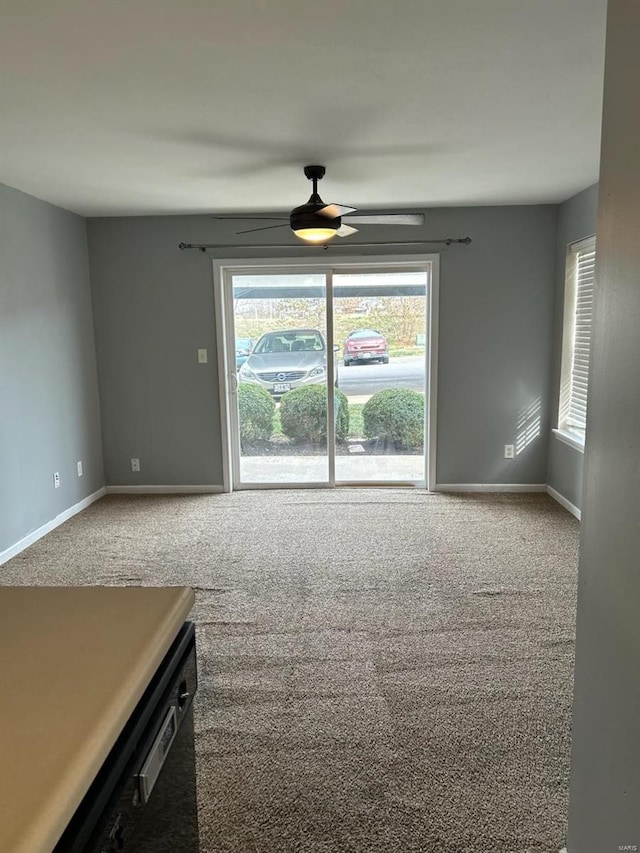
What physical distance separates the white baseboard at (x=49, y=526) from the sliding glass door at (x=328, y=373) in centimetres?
121

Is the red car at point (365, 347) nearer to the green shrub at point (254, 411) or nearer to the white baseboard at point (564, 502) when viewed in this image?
the green shrub at point (254, 411)

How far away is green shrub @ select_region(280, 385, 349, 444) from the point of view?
5055 mm

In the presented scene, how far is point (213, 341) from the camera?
492 cm

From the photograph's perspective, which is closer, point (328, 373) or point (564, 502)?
point (564, 502)

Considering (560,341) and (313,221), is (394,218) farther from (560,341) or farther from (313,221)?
(560,341)

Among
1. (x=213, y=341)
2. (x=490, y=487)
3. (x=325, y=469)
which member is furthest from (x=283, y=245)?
(x=490, y=487)

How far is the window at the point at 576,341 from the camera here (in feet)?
14.0

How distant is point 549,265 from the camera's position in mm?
4660

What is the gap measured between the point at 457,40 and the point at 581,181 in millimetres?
2336

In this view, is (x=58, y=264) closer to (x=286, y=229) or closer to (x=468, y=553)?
(x=286, y=229)

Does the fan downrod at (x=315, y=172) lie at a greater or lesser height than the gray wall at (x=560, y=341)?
greater

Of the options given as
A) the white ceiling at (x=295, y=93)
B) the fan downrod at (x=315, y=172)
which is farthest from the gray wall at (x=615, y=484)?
the fan downrod at (x=315, y=172)

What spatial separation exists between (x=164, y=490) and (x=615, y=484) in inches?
176

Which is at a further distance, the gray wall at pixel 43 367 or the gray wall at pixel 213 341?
the gray wall at pixel 213 341
